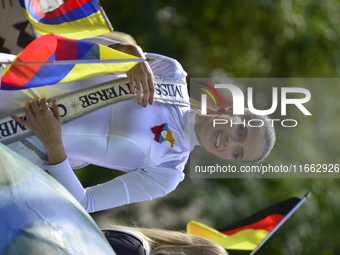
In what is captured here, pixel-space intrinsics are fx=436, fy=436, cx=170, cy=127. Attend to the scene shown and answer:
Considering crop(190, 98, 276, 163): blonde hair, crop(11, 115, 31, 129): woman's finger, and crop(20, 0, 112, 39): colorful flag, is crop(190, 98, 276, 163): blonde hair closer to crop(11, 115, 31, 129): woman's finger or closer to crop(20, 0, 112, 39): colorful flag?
crop(20, 0, 112, 39): colorful flag

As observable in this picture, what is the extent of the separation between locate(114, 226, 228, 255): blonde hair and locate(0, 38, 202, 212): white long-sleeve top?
0.16 metres

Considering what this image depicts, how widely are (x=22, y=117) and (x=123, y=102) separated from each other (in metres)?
0.21

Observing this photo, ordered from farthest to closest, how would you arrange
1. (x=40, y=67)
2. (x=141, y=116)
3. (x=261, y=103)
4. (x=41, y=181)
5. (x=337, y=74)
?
(x=337, y=74) → (x=261, y=103) → (x=141, y=116) → (x=40, y=67) → (x=41, y=181)

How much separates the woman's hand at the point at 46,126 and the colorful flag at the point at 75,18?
180 mm

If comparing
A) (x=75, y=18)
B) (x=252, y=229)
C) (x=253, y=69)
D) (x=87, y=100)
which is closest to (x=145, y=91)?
(x=87, y=100)

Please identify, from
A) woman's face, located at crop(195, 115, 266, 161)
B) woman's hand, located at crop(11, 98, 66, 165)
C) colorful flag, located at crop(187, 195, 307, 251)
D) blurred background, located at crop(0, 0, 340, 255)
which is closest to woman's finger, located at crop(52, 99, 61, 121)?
woman's hand, located at crop(11, 98, 66, 165)

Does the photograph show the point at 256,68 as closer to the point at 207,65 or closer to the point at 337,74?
the point at 207,65

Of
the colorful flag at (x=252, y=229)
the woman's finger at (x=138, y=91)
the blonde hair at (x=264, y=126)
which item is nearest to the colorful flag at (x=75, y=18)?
the woman's finger at (x=138, y=91)

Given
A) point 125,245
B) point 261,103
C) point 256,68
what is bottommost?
point 256,68

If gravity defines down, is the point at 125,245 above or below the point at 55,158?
below

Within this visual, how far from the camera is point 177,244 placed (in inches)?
41.2

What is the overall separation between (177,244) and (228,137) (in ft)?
0.96

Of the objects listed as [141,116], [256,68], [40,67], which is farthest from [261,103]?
[256,68]

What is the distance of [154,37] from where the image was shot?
2777mm
